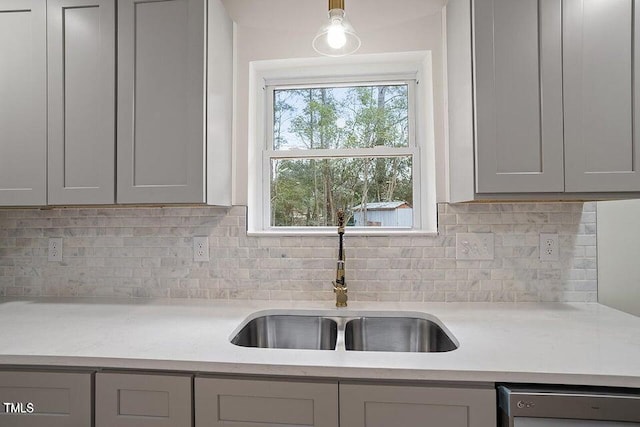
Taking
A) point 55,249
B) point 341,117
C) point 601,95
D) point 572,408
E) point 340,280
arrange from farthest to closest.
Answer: point 341,117, point 55,249, point 340,280, point 601,95, point 572,408

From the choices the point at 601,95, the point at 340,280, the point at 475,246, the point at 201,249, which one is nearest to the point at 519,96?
the point at 601,95

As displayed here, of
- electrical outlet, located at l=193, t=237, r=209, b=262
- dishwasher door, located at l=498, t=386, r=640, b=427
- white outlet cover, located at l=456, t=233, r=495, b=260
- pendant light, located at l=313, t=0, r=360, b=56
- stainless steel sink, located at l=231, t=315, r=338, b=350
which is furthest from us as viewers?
electrical outlet, located at l=193, t=237, r=209, b=262

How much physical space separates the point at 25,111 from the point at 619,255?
8.79ft

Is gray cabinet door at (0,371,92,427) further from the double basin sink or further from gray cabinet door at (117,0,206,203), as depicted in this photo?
gray cabinet door at (117,0,206,203)

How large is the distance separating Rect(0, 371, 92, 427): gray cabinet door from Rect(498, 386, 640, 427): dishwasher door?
1229mm

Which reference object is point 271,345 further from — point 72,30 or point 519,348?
point 72,30

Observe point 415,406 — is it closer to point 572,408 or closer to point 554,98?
point 572,408

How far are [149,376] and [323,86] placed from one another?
5.26 feet

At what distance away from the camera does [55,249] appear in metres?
1.85

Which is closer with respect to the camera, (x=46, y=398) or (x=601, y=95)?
(x=46, y=398)

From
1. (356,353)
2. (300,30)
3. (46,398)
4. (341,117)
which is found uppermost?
(300,30)

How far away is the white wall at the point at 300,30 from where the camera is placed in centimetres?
174

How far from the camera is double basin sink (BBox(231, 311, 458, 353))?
4.96 ft

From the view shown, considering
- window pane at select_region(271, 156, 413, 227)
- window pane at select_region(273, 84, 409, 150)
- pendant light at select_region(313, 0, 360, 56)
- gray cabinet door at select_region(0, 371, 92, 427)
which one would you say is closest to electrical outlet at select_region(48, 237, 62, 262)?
gray cabinet door at select_region(0, 371, 92, 427)
